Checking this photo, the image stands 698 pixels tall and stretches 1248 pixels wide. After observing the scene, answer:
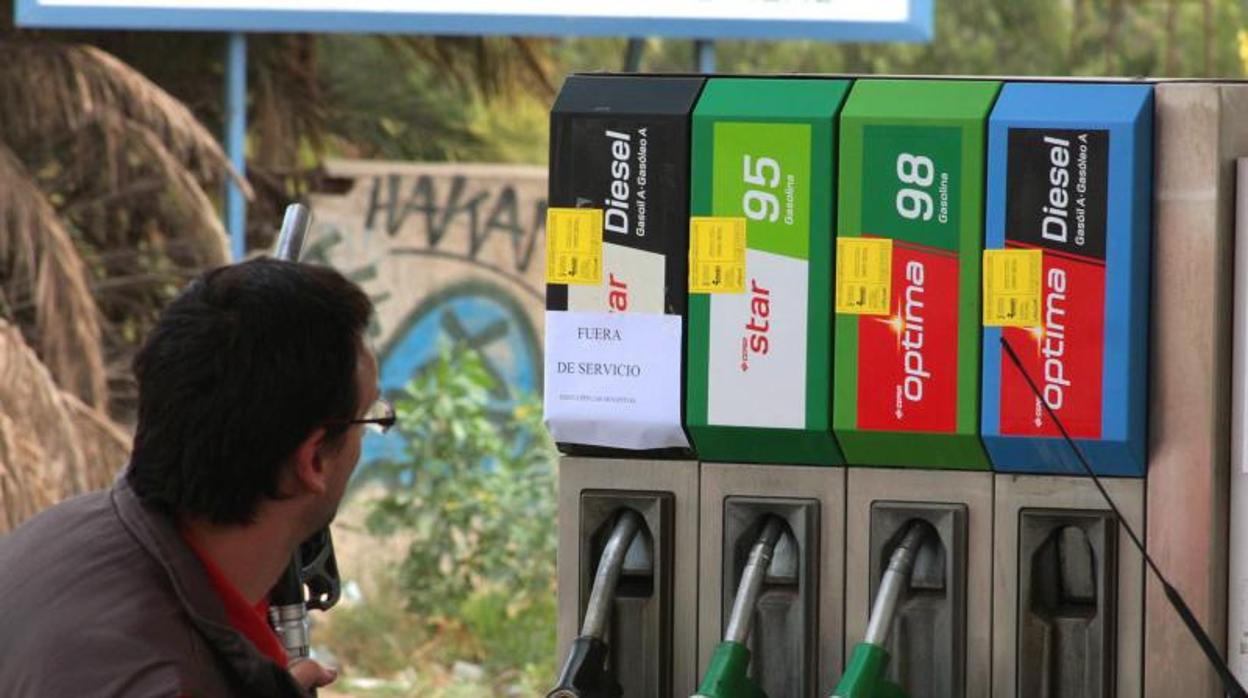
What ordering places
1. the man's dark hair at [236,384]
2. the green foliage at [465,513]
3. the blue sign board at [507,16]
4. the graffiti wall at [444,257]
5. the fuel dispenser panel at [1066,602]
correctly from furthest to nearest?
the graffiti wall at [444,257]
the green foliage at [465,513]
the blue sign board at [507,16]
the fuel dispenser panel at [1066,602]
the man's dark hair at [236,384]

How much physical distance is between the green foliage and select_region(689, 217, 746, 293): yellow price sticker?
4831 millimetres

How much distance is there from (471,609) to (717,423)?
16.0ft

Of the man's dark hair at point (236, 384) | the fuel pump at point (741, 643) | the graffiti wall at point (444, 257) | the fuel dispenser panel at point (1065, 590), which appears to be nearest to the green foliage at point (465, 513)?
the graffiti wall at point (444, 257)

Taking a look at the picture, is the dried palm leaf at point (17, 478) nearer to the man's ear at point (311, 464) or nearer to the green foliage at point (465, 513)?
the green foliage at point (465, 513)

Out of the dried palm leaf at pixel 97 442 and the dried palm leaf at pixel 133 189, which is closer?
the dried palm leaf at pixel 97 442

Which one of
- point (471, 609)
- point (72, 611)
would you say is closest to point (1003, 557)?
point (72, 611)

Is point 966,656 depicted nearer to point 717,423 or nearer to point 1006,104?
point 717,423

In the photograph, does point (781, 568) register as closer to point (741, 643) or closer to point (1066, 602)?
point (741, 643)

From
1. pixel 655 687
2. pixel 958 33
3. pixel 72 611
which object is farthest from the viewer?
pixel 958 33

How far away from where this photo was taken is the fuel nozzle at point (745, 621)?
9.81 ft

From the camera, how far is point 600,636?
3.16 meters

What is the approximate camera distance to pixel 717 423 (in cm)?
314

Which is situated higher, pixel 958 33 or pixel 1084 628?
pixel 958 33

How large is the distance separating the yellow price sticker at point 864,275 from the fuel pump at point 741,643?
0.38 m
